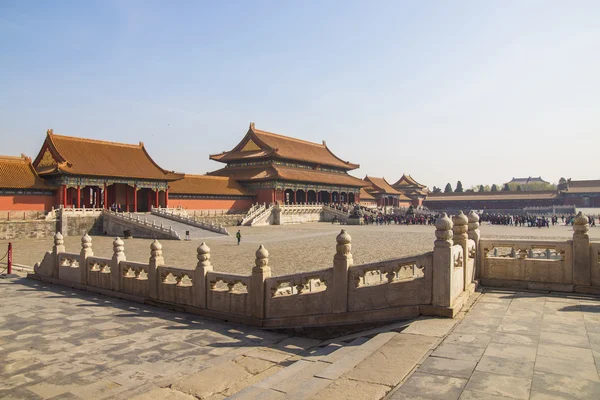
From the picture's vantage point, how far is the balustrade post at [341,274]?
6805mm

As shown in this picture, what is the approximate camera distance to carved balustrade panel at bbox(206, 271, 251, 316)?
796 cm

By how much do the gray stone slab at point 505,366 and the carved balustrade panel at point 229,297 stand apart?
454 cm

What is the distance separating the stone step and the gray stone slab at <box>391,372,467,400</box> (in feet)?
2.16

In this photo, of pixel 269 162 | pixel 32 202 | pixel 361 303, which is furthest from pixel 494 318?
pixel 269 162

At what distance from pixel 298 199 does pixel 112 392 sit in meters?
47.4

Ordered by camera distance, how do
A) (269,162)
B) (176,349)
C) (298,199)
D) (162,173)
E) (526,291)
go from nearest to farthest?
(176,349)
(526,291)
(162,173)
(269,162)
(298,199)

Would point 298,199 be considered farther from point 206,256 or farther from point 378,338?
point 378,338

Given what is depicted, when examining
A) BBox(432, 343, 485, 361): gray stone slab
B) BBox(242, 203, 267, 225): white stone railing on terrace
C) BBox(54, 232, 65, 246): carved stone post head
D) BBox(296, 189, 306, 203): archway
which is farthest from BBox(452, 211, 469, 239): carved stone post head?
BBox(296, 189, 306, 203): archway

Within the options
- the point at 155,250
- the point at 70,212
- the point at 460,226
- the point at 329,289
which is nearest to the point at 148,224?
the point at 70,212

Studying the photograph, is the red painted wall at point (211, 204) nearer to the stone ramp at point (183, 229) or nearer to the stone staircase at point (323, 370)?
the stone ramp at point (183, 229)

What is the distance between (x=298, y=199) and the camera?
5231cm

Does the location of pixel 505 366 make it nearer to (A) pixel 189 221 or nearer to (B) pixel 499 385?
(B) pixel 499 385

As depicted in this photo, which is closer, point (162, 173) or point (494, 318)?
point (494, 318)

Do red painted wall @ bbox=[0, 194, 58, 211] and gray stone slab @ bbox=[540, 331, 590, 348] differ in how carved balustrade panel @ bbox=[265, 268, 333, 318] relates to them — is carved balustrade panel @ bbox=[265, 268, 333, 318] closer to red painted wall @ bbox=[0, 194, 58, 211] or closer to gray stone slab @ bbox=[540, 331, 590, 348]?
gray stone slab @ bbox=[540, 331, 590, 348]
